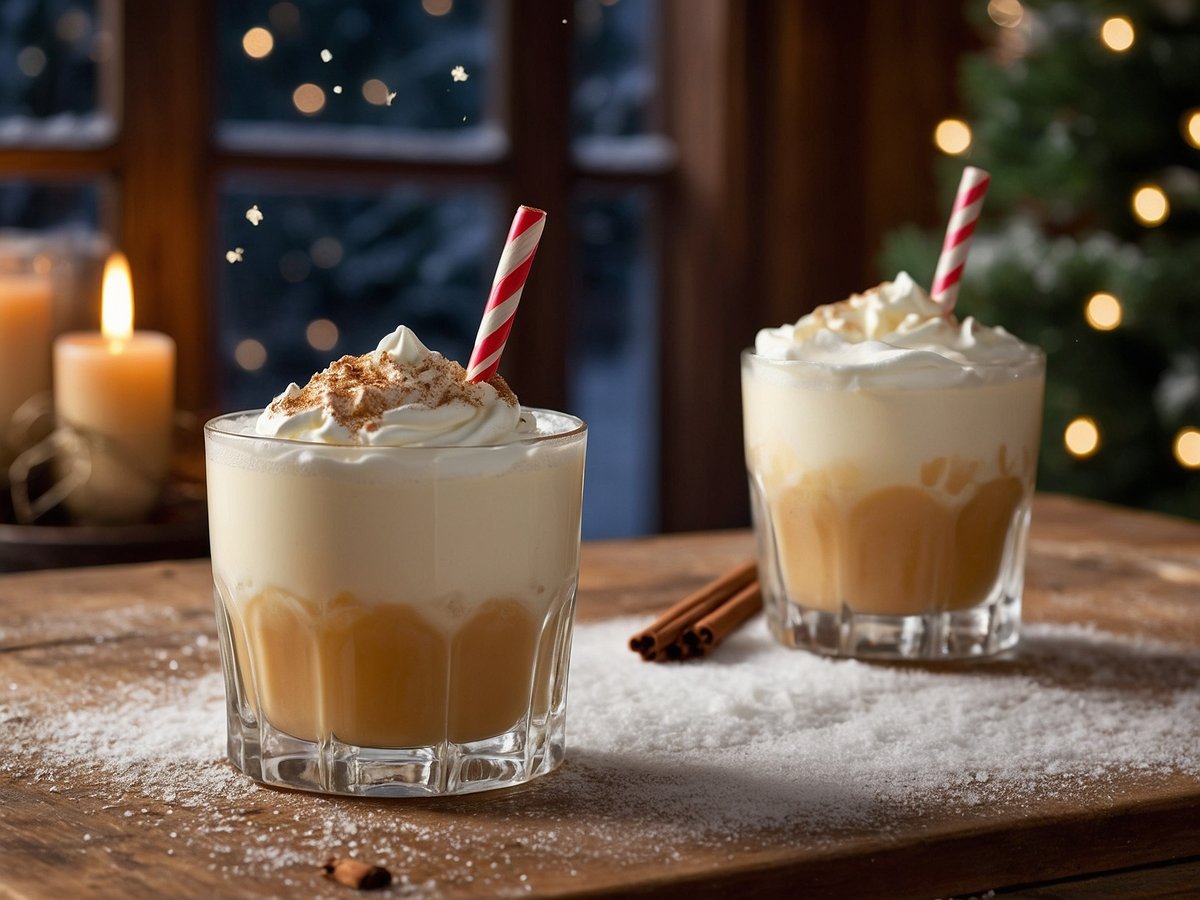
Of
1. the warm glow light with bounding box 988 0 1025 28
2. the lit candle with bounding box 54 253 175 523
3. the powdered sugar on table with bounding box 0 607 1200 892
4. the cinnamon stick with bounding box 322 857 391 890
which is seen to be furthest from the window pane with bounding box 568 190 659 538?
the cinnamon stick with bounding box 322 857 391 890

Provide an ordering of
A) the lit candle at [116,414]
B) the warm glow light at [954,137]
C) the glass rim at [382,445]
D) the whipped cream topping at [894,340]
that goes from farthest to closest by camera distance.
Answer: the warm glow light at [954,137] < the lit candle at [116,414] < the whipped cream topping at [894,340] < the glass rim at [382,445]

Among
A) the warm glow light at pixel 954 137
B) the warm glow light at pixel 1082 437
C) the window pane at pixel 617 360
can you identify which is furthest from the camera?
the window pane at pixel 617 360

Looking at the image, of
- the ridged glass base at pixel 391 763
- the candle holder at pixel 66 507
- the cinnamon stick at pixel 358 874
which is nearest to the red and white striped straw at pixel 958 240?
the ridged glass base at pixel 391 763

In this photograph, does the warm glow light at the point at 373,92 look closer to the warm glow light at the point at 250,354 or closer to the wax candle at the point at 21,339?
the warm glow light at the point at 250,354

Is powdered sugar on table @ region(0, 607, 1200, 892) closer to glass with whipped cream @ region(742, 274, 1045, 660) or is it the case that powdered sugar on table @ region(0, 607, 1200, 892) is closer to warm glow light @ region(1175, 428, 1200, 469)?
glass with whipped cream @ region(742, 274, 1045, 660)

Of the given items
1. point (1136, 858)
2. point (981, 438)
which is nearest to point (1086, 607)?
point (981, 438)

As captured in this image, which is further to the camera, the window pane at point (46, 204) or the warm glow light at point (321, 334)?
the warm glow light at point (321, 334)
